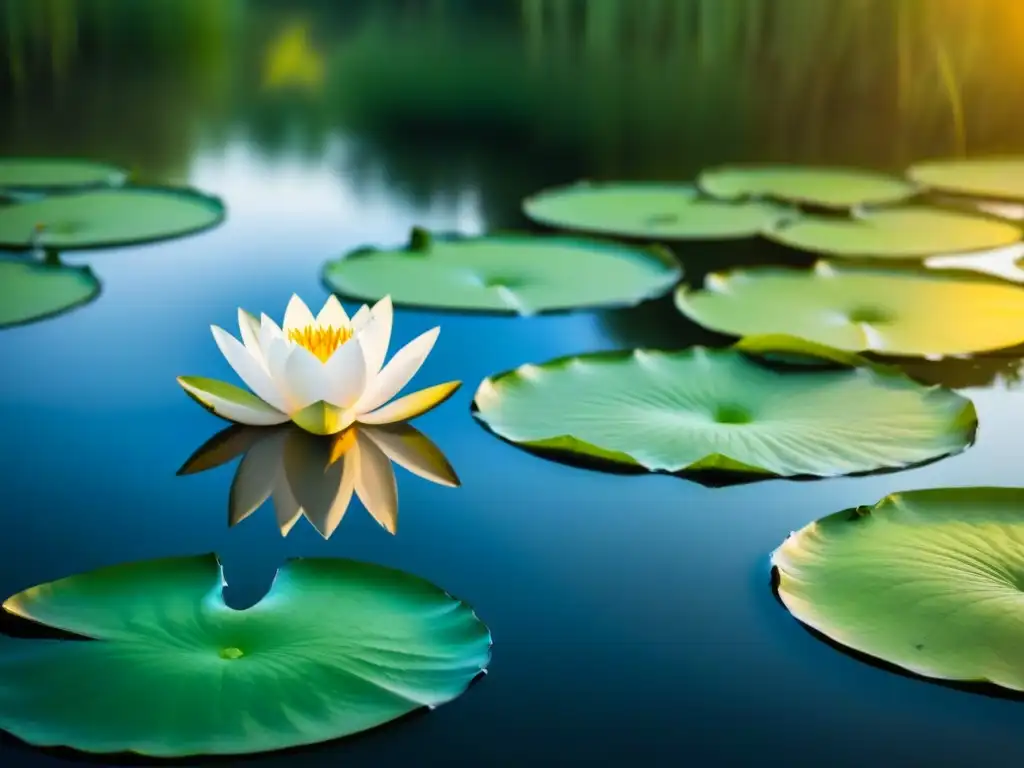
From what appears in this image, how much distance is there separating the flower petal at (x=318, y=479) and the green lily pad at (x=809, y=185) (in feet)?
5.99

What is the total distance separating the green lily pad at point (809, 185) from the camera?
3098mm

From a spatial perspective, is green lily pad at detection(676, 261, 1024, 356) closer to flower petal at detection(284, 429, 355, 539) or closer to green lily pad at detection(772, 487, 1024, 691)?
green lily pad at detection(772, 487, 1024, 691)

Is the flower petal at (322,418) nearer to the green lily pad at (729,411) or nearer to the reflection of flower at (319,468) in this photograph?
the reflection of flower at (319,468)

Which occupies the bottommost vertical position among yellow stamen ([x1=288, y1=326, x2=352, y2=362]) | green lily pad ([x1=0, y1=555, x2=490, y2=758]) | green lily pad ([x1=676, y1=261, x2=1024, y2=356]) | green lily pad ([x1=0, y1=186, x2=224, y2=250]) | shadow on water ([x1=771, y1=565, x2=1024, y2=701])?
shadow on water ([x1=771, y1=565, x2=1024, y2=701])

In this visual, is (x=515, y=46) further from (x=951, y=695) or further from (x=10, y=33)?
(x=951, y=695)

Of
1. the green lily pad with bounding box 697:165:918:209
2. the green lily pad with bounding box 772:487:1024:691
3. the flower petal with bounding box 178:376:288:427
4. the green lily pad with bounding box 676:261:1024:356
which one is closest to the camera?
the green lily pad with bounding box 772:487:1024:691

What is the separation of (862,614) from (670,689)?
21 cm

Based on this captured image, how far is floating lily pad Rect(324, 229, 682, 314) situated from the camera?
219 cm

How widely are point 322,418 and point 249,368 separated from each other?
111 millimetres

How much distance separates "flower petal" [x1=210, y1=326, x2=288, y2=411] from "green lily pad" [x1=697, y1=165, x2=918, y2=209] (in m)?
1.82

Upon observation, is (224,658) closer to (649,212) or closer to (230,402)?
(230,402)

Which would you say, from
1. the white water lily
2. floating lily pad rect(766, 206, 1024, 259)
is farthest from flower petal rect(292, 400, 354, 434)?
floating lily pad rect(766, 206, 1024, 259)

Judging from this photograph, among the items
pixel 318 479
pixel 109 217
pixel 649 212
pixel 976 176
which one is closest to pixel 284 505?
pixel 318 479

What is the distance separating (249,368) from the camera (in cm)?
152
